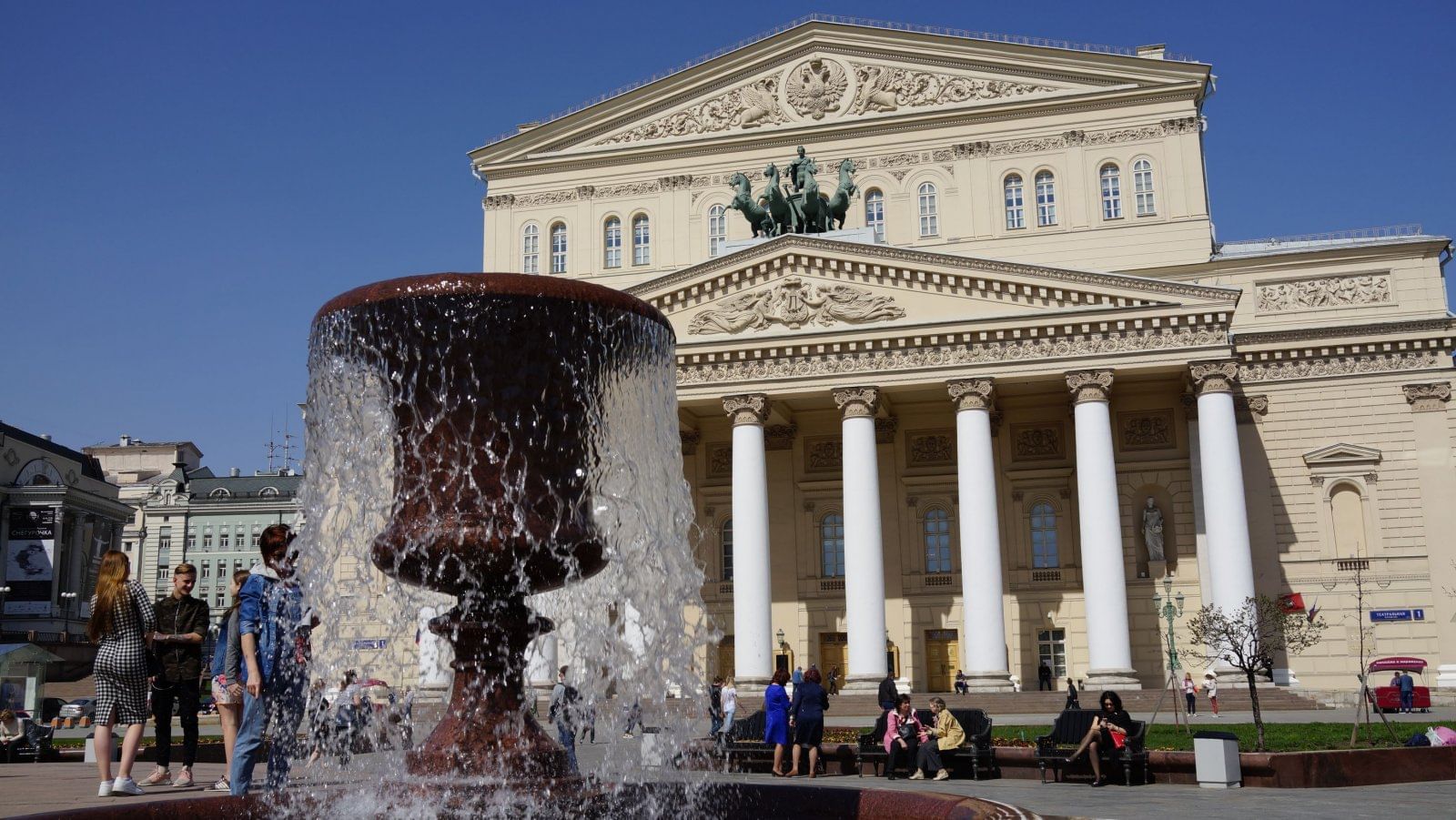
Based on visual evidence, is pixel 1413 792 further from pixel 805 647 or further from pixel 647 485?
pixel 805 647

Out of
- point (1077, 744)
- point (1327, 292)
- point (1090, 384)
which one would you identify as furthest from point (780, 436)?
point (1077, 744)

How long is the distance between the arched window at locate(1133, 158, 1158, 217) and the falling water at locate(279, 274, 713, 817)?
114ft

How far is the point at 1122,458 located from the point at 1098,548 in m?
6.55

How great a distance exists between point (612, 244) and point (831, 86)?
907 cm

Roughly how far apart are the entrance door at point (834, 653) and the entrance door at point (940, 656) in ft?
7.52

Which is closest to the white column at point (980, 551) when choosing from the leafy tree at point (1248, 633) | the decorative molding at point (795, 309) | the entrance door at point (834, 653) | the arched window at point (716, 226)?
the decorative molding at point (795, 309)

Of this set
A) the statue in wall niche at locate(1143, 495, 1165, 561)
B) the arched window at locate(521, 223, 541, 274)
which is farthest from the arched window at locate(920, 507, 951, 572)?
the arched window at locate(521, 223, 541, 274)

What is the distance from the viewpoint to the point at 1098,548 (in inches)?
1208

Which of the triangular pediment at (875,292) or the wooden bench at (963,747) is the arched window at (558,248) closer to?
the triangular pediment at (875,292)

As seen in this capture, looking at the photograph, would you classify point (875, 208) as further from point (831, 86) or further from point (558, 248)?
point (558, 248)

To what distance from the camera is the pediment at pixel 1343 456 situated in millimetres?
35062

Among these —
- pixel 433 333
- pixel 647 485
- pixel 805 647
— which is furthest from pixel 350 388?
pixel 805 647

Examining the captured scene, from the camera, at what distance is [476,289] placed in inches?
294

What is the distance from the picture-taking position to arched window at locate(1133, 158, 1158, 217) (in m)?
40.3
